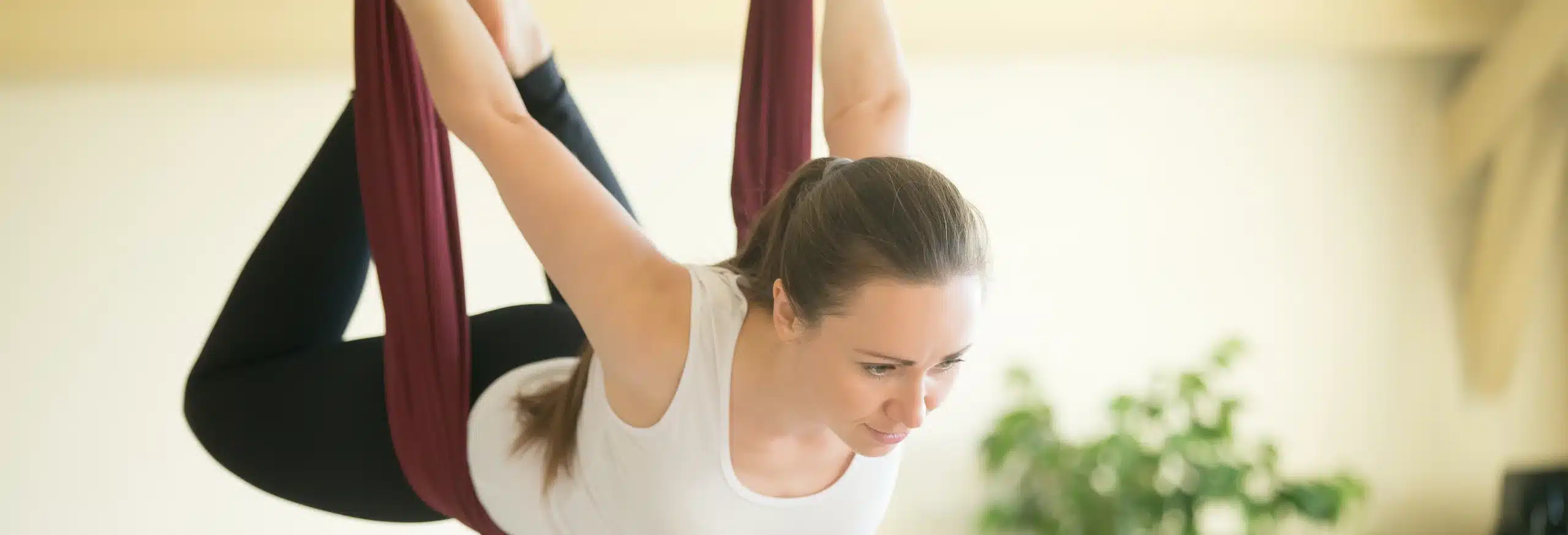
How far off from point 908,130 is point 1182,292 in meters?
1.76

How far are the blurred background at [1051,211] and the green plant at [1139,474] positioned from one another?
8 centimetres

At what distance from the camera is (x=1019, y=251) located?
109 inches

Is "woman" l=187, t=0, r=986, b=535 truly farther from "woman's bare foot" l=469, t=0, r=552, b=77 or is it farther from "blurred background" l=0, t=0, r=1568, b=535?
"blurred background" l=0, t=0, r=1568, b=535

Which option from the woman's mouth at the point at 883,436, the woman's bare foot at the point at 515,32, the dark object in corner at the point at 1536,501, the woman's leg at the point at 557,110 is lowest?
the dark object in corner at the point at 1536,501

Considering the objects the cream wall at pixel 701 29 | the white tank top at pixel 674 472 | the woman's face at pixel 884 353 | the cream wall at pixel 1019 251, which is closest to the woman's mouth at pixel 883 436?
the woman's face at pixel 884 353

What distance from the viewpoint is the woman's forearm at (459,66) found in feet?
3.56

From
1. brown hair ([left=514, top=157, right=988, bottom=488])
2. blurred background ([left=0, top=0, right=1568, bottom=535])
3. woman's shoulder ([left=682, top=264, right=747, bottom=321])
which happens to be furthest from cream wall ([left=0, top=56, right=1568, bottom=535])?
brown hair ([left=514, top=157, right=988, bottom=488])

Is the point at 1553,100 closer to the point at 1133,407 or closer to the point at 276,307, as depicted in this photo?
the point at 1133,407

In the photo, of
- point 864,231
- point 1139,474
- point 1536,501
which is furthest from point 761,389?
point 1536,501

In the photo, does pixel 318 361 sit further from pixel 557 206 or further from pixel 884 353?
pixel 884 353

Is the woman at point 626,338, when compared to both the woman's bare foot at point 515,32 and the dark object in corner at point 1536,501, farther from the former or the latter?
the dark object in corner at point 1536,501

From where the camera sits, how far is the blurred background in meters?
2.23

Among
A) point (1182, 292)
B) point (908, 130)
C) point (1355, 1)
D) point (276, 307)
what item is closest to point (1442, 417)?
point (1182, 292)

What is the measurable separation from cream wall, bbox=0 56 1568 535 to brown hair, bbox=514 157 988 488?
147 cm
